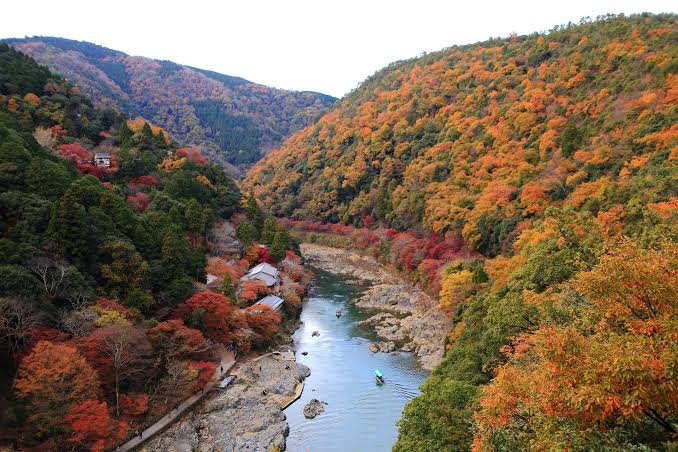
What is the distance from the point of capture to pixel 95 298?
19203mm

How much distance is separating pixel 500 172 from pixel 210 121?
101620 millimetres

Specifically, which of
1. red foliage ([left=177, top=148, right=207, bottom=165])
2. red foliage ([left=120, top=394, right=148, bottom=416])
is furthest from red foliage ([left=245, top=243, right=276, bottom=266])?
red foliage ([left=120, top=394, right=148, bottom=416])

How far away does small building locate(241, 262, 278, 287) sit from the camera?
34094 mm

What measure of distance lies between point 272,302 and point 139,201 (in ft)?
39.0

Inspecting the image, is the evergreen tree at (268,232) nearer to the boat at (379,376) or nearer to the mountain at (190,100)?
the boat at (379,376)

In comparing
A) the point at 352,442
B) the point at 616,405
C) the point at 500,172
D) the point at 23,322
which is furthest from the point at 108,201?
the point at 500,172

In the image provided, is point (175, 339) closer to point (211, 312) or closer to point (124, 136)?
point (211, 312)

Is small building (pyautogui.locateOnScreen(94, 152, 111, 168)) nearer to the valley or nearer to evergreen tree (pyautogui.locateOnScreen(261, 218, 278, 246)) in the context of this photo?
the valley

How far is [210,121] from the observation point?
4855 inches

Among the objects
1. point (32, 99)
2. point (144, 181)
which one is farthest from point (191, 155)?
point (32, 99)

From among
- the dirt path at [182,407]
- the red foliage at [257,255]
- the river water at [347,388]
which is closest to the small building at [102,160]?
the red foliage at [257,255]

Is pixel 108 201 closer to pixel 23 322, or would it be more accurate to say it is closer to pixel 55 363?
pixel 23 322

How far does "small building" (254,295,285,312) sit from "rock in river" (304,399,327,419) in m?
9.98

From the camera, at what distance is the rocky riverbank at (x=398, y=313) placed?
2762 cm
